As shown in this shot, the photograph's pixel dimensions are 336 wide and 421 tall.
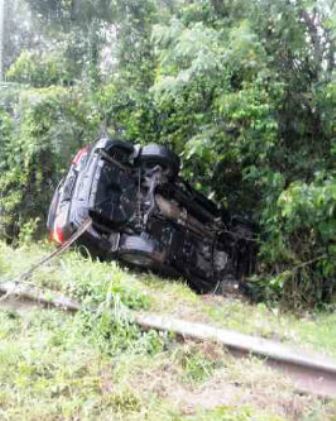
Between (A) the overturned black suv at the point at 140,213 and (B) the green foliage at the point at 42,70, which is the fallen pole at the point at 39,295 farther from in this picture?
(B) the green foliage at the point at 42,70

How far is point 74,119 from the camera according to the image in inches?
303

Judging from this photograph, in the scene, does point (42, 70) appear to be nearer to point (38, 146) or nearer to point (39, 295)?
point (38, 146)

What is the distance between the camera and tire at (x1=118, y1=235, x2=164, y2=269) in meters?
5.22

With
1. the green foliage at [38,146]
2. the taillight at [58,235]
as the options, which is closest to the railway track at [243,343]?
the taillight at [58,235]

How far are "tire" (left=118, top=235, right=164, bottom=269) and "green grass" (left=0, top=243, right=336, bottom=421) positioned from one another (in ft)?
3.22

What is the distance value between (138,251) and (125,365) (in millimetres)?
2252

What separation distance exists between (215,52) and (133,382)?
11.7 ft

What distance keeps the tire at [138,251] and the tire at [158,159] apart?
0.89 m

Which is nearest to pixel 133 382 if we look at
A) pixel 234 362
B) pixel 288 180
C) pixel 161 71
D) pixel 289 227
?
pixel 234 362

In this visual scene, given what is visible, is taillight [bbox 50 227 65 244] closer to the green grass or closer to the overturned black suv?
the overturned black suv

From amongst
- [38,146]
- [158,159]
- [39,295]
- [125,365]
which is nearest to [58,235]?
[39,295]

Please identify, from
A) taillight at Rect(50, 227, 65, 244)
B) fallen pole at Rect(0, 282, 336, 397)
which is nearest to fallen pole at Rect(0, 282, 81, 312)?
fallen pole at Rect(0, 282, 336, 397)

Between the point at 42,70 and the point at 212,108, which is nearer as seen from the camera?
the point at 212,108

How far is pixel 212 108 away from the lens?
6367mm
